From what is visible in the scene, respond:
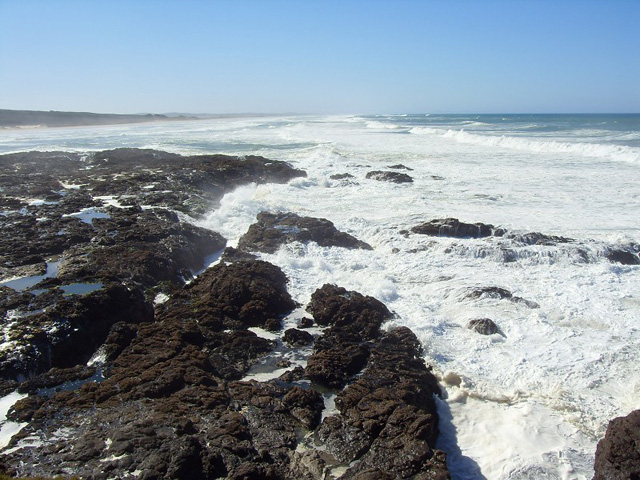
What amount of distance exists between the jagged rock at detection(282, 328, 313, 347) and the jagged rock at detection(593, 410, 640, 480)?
14.4ft

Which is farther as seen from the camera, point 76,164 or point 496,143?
point 496,143

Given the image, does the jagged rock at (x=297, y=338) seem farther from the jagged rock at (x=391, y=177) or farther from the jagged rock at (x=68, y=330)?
the jagged rock at (x=391, y=177)

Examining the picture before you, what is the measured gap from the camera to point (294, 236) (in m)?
13.8

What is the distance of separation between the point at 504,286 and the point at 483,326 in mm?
2234

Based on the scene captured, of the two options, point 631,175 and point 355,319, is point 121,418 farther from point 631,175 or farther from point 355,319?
point 631,175

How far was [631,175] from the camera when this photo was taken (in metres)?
22.6

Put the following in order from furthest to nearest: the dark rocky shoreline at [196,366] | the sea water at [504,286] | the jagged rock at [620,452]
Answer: the sea water at [504,286] < the dark rocky shoreline at [196,366] < the jagged rock at [620,452]

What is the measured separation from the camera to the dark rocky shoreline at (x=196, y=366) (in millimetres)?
5191

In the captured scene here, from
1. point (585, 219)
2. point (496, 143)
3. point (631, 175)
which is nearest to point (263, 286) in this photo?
point (585, 219)

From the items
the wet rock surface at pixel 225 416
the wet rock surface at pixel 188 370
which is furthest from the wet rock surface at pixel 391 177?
the wet rock surface at pixel 225 416

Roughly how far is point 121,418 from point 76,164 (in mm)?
26666

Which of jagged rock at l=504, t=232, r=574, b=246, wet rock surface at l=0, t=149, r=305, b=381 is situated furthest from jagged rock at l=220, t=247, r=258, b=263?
jagged rock at l=504, t=232, r=574, b=246

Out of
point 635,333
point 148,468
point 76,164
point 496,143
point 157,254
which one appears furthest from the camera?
point 496,143

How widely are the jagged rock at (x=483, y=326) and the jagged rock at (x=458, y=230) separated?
5.44 metres
